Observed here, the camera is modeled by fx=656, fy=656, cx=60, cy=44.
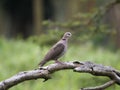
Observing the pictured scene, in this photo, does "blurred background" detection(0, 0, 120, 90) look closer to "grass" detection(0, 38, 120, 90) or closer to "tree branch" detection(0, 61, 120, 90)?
"grass" detection(0, 38, 120, 90)

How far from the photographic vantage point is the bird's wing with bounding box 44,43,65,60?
19.5ft

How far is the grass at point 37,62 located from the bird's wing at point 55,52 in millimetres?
1238

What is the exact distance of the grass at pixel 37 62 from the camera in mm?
8180

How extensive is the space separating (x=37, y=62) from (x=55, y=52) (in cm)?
496

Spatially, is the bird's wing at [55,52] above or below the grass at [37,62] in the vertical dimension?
above

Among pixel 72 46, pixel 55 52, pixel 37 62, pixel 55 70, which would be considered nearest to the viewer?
pixel 55 70

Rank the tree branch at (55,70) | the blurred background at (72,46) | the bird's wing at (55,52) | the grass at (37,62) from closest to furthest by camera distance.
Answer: the tree branch at (55,70)
the bird's wing at (55,52)
the grass at (37,62)
the blurred background at (72,46)

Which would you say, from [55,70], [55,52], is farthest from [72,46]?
[55,70]

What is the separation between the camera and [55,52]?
6.04 m

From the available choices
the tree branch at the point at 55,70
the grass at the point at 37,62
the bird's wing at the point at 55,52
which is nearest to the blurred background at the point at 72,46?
the grass at the point at 37,62

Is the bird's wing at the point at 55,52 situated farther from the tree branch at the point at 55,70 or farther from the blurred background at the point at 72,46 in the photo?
the blurred background at the point at 72,46

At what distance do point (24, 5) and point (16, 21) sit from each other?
108 cm

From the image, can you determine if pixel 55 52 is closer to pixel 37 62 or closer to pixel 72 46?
pixel 37 62

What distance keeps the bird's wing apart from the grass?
1.24m
